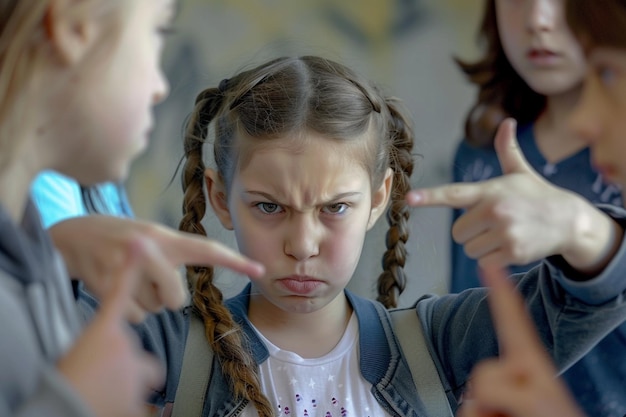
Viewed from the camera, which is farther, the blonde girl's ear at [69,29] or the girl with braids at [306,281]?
the girl with braids at [306,281]

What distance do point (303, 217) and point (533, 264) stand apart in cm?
44

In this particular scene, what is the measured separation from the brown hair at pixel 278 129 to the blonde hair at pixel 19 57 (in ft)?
1.46

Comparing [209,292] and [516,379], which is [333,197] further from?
[516,379]

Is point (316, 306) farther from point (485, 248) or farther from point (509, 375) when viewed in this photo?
point (509, 375)

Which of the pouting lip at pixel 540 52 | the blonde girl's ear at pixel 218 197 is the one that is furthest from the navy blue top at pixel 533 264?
the blonde girl's ear at pixel 218 197

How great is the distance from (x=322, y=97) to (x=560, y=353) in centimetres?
43

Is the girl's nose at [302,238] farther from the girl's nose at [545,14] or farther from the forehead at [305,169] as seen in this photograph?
the girl's nose at [545,14]

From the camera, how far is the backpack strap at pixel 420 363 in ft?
3.46

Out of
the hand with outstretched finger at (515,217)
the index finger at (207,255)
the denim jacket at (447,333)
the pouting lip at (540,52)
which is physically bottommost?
the denim jacket at (447,333)

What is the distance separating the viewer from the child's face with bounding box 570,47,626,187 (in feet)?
2.48

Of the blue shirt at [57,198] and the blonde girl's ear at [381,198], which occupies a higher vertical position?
the blonde girl's ear at [381,198]

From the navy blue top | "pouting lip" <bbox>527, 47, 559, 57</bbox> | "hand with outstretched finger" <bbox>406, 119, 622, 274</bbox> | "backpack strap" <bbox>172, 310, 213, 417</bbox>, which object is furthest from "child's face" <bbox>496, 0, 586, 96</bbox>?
"backpack strap" <bbox>172, 310, 213, 417</bbox>

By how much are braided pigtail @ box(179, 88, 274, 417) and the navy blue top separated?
402 mm

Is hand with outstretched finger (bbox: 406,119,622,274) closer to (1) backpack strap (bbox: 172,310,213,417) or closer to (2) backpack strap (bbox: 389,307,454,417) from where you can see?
(2) backpack strap (bbox: 389,307,454,417)
